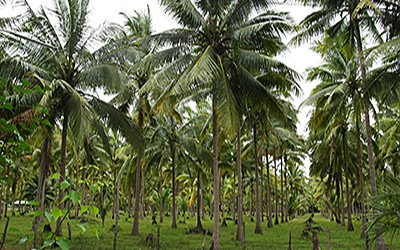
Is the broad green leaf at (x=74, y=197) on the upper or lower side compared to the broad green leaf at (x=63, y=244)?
upper

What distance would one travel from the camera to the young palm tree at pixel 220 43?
11.4 m

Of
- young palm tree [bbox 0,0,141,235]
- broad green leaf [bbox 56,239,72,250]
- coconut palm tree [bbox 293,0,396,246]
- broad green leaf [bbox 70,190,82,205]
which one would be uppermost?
coconut palm tree [bbox 293,0,396,246]

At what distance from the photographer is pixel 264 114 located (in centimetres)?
1844

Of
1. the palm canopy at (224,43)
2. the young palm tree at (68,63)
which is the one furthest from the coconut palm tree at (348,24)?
the young palm tree at (68,63)

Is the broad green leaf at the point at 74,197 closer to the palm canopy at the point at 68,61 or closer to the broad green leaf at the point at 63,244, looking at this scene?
the broad green leaf at the point at 63,244

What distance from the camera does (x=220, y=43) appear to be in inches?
494

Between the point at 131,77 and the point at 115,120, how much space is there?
5086 millimetres

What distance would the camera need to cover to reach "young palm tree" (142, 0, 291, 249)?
11398mm

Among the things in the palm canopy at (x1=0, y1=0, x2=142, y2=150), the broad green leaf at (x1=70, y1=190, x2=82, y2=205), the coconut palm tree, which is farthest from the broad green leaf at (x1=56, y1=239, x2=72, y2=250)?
the coconut palm tree

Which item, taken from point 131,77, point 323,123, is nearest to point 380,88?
point 323,123

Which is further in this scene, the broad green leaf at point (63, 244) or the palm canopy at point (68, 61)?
the palm canopy at point (68, 61)

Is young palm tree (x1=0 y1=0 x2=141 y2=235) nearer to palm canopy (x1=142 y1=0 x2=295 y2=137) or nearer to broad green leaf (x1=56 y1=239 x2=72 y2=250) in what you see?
palm canopy (x1=142 y1=0 x2=295 y2=137)

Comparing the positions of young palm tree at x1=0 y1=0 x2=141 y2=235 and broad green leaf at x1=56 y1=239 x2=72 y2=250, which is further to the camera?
young palm tree at x1=0 y1=0 x2=141 y2=235

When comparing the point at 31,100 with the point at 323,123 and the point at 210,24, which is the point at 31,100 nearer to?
the point at 210,24
